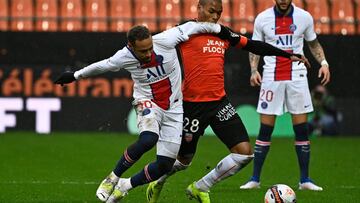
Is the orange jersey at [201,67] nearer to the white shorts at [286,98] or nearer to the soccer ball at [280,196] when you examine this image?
the soccer ball at [280,196]

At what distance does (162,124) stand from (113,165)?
4.65 metres

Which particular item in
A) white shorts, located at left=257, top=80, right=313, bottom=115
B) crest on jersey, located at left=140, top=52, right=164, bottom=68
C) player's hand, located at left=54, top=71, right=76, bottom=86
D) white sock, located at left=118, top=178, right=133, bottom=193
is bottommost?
white sock, located at left=118, top=178, right=133, bottom=193

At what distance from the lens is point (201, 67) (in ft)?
30.4

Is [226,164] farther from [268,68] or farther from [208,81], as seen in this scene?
[268,68]

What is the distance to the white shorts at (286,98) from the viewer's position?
11.1 metres

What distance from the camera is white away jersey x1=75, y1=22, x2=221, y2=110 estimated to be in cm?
873

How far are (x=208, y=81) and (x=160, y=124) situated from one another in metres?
0.69

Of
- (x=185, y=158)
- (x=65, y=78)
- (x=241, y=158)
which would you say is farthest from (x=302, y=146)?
(x=65, y=78)

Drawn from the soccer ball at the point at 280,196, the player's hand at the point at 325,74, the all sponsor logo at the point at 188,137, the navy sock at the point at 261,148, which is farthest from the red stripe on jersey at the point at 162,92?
the navy sock at the point at 261,148

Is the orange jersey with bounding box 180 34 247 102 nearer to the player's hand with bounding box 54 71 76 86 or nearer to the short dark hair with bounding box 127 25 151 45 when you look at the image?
the short dark hair with bounding box 127 25 151 45

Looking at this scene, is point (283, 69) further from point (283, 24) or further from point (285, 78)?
point (283, 24)

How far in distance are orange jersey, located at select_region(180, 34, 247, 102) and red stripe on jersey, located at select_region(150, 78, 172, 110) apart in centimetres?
42

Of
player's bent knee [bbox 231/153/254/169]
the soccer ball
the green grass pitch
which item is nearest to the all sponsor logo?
player's bent knee [bbox 231/153/254/169]

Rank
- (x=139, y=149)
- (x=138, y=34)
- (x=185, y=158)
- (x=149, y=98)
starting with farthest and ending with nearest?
(x=185, y=158) → (x=149, y=98) → (x=139, y=149) → (x=138, y=34)
